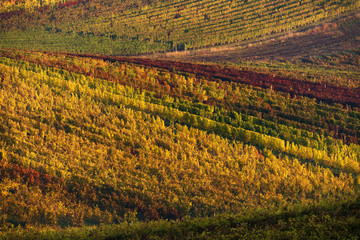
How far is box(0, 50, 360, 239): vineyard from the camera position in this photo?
A: 484 inches

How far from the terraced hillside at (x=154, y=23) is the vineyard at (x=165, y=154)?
23.6 meters

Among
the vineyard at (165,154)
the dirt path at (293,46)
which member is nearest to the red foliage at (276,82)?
the vineyard at (165,154)

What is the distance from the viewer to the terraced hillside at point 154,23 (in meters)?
47.8

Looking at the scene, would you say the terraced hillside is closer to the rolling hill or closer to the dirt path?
the dirt path

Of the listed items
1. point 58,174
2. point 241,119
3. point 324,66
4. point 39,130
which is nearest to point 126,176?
point 58,174

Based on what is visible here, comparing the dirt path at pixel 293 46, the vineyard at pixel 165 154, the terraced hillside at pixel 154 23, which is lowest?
the vineyard at pixel 165 154

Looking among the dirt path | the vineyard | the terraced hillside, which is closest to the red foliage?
the vineyard

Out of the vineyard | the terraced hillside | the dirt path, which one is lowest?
the vineyard

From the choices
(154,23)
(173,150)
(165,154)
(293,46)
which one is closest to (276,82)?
(173,150)

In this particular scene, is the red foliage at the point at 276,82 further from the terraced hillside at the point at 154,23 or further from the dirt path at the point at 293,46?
the terraced hillside at the point at 154,23

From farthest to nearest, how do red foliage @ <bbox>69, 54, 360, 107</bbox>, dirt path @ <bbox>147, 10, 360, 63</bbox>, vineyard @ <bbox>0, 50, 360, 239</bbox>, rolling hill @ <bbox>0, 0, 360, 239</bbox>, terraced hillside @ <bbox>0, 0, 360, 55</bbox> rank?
terraced hillside @ <bbox>0, 0, 360, 55</bbox>
dirt path @ <bbox>147, 10, 360, 63</bbox>
red foliage @ <bbox>69, 54, 360, 107</bbox>
vineyard @ <bbox>0, 50, 360, 239</bbox>
rolling hill @ <bbox>0, 0, 360, 239</bbox>

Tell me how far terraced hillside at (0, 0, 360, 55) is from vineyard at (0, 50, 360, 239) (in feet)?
77.3

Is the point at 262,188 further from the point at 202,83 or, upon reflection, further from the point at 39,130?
the point at 202,83

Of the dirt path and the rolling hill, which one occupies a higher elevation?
the dirt path
